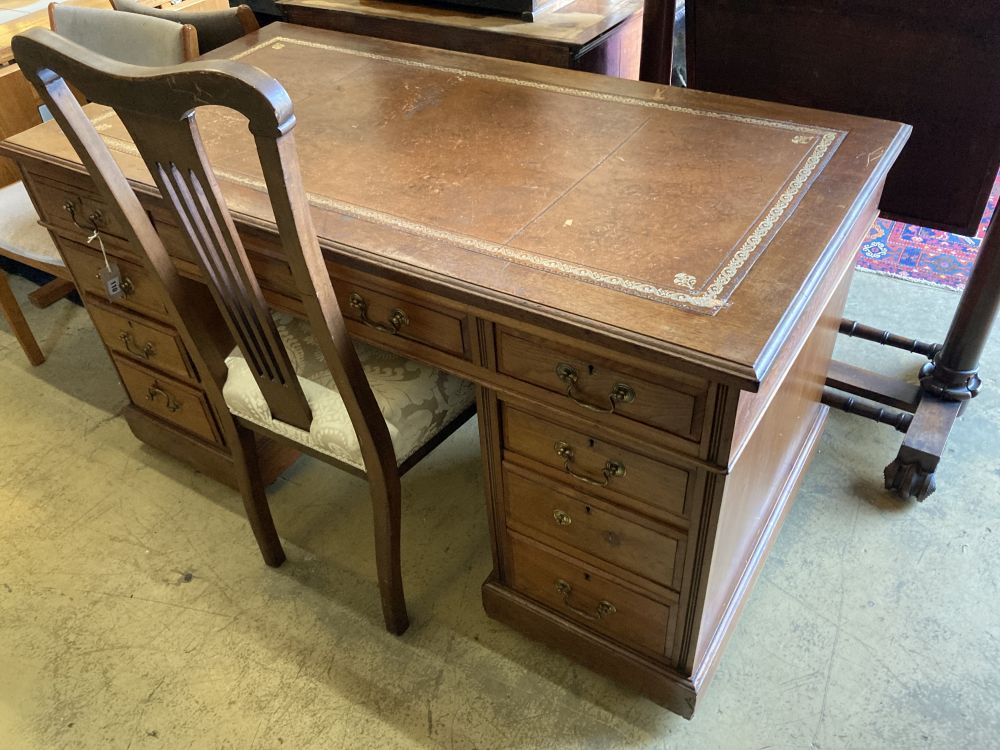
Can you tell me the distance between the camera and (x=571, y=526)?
1.26 metres

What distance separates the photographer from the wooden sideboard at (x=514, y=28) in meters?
1.53

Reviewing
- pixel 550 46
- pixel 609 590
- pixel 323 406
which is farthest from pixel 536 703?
pixel 550 46

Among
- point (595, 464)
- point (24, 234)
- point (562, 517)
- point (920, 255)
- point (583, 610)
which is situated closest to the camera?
point (595, 464)

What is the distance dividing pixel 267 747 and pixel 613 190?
3.47 ft

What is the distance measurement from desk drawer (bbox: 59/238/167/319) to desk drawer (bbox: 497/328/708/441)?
2.60ft

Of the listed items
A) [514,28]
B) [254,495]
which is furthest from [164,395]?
[514,28]

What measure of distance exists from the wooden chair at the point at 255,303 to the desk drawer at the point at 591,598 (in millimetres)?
230

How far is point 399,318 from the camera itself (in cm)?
116

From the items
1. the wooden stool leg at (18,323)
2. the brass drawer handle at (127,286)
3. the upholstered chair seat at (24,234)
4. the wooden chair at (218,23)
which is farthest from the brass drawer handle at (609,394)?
the wooden stool leg at (18,323)

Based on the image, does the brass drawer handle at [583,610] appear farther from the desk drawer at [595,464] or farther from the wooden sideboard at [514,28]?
the wooden sideboard at [514,28]

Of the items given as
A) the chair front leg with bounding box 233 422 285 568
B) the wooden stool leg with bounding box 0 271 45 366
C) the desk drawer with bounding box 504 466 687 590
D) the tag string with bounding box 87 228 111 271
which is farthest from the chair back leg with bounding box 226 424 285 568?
the wooden stool leg with bounding box 0 271 45 366

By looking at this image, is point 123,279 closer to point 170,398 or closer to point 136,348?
point 136,348

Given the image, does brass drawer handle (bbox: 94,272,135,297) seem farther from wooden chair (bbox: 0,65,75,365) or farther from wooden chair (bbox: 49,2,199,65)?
wooden chair (bbox: 49,2,199,65)

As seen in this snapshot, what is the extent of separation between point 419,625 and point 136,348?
31.8 inches
